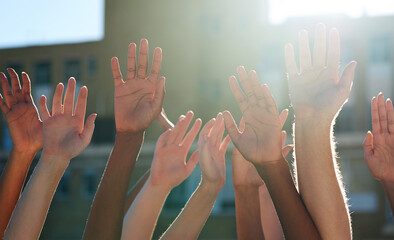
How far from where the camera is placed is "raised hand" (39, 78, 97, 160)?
2.03 metres

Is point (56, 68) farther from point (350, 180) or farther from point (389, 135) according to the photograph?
point (389, 135)

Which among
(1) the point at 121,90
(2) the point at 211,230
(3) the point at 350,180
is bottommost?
(2) the point at 211,230

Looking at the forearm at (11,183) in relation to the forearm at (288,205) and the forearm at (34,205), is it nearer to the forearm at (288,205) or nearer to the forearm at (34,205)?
the forearm at (34,205)

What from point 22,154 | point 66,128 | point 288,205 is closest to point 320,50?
point 288,205

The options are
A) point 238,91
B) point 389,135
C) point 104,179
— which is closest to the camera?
point 104,179

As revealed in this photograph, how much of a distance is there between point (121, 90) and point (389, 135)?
1.21 m

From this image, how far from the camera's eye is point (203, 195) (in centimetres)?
229

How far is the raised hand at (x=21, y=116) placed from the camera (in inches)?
93.5

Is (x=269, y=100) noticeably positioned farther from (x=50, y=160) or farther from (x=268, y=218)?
(x=50, y=160)

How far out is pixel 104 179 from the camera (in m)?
1.90

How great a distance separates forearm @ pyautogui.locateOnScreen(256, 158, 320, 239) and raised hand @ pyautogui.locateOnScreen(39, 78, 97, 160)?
77 cm

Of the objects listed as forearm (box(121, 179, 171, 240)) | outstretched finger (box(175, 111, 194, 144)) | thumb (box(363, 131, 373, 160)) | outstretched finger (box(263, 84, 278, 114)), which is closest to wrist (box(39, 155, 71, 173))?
forearm (box(121, 179, 171, 240))

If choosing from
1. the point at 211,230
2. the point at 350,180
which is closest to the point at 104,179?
the point at 211,230

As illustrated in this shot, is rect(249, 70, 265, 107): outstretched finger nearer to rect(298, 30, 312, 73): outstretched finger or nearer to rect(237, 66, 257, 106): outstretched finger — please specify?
rect(237, 66, 257, 106): outstretched finger
